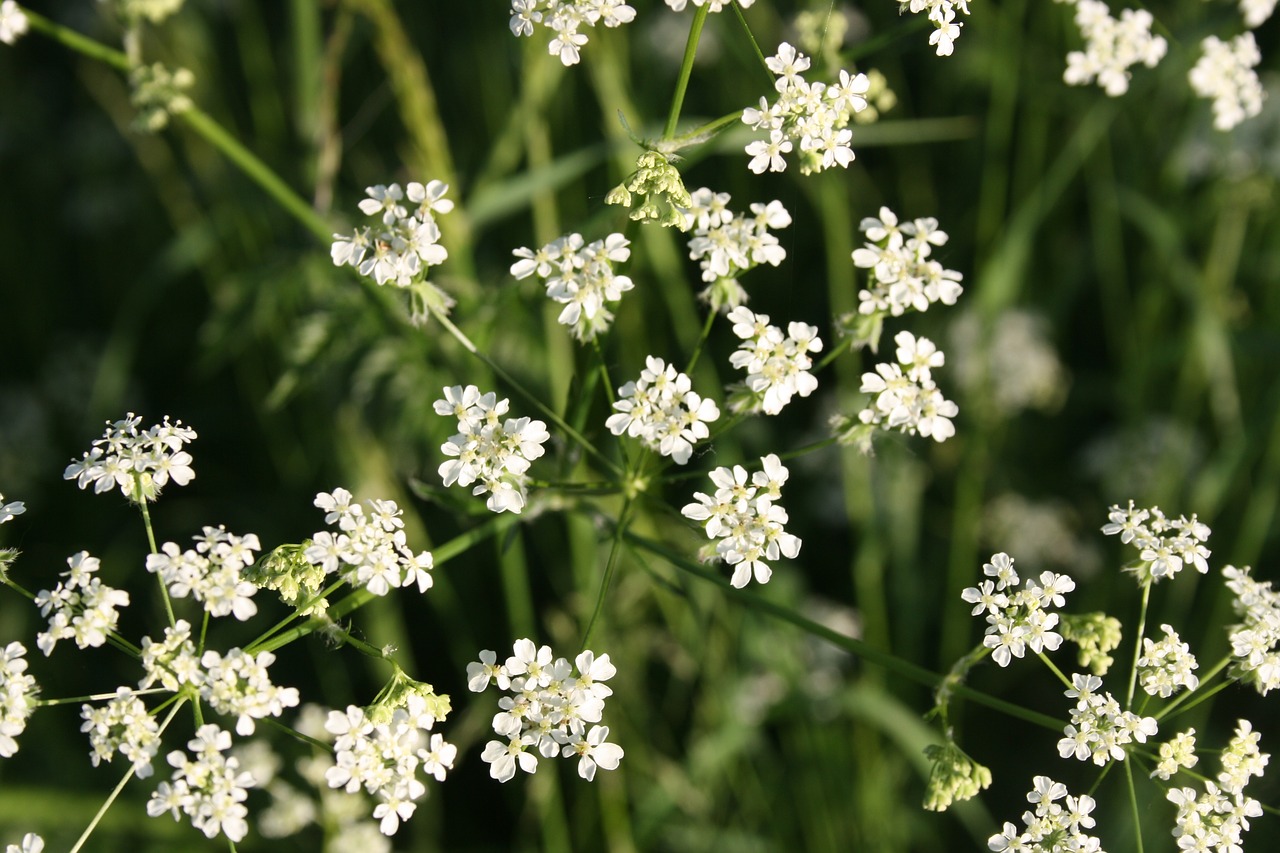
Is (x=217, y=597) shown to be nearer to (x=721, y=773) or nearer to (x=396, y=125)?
(x=721, y=773)

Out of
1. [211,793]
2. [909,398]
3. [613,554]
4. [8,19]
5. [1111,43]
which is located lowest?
[211,793]

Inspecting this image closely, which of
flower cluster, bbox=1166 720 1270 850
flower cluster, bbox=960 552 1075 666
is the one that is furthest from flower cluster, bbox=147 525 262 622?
flower cluster, bbox=1166 720 1270 850

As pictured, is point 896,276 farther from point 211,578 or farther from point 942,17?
point 211,578

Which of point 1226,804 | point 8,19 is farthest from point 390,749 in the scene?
point 8,19

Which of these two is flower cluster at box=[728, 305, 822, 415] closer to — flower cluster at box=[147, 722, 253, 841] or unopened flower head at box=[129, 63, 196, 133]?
flower cluster at box=[147, 722, 253, 841]

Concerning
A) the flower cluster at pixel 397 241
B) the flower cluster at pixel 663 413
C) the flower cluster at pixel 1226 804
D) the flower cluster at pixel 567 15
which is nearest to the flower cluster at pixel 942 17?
the flower cluster at pixel 567 15
